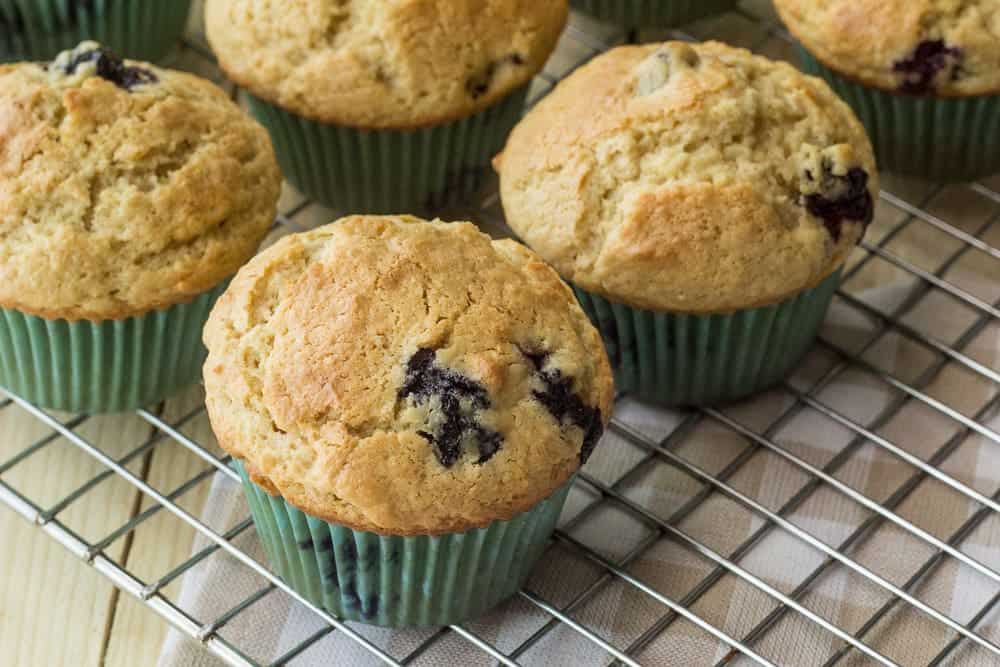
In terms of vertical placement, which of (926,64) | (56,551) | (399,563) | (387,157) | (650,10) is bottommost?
(56,551)

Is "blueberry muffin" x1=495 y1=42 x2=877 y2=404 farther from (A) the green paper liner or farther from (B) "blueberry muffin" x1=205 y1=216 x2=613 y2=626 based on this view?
(B) "blueberry muffin" x1=205 y1=216 x2=613 y2=626

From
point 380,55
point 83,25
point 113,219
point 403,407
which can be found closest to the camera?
point 403,407

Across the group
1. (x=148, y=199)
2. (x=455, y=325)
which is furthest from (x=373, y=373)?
(x=148, y=199)

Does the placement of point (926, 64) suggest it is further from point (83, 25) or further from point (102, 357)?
point (83, 25)

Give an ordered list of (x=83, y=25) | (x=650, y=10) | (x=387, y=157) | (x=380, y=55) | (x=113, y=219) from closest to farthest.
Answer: (x=113, y=219)
(x=380, y=55)
(x=387, y=157)
(x=83, y=25)
(x=650, y=10)

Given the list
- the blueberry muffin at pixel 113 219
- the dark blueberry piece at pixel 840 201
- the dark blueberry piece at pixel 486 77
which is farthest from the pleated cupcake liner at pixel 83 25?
the dark blueberry piece at pixel 840 201

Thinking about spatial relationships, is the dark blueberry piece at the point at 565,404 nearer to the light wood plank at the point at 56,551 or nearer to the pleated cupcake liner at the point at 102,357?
the pleated cupcake liner at the point at 102,357

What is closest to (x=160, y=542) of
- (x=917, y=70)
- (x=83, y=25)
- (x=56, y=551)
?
(x=56, y=551)

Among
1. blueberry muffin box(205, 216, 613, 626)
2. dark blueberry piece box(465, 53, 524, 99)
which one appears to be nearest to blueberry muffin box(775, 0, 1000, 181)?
dark blueberry piece box(465, 53, 524, 99)

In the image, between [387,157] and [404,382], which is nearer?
[404,382]
